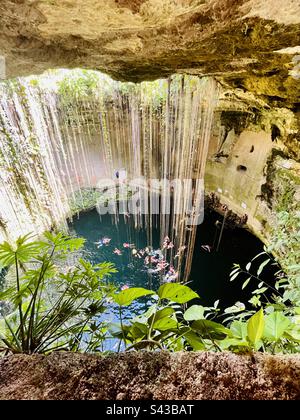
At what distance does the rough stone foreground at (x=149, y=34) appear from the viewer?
1039mm

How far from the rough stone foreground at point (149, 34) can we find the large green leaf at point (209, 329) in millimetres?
1193

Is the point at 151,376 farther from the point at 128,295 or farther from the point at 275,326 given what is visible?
the point at 275,326

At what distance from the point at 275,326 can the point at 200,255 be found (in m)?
4.57

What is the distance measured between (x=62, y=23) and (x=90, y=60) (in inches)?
27.6

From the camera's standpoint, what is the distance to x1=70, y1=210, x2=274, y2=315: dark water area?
4.16 meters

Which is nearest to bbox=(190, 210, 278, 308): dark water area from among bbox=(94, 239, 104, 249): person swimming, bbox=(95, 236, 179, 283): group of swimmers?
bbox=(95, 236, 179, 283): group of swimmers

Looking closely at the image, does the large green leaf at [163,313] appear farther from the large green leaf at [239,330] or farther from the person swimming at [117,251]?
the person swimming at [117,251]

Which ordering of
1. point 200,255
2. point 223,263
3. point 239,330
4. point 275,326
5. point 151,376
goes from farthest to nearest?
1. point 200,255
2. point 223,263
3. point 239,330
4. point 275,326
5. point 151,376

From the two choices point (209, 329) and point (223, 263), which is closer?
point (209, 329)

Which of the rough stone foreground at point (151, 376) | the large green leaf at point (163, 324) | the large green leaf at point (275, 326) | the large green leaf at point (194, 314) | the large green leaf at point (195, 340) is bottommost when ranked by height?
the large green leaf at point (194, 314)

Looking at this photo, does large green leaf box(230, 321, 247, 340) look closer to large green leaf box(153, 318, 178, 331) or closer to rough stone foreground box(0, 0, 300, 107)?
large green leaf box(153, 318, 178, 331)

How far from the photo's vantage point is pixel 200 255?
5.06m

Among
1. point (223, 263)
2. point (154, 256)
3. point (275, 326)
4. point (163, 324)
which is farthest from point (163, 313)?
point (223, 263)

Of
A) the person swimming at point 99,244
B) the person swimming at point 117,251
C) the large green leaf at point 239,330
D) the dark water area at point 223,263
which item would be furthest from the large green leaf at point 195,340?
the person swimming at point 99,244
